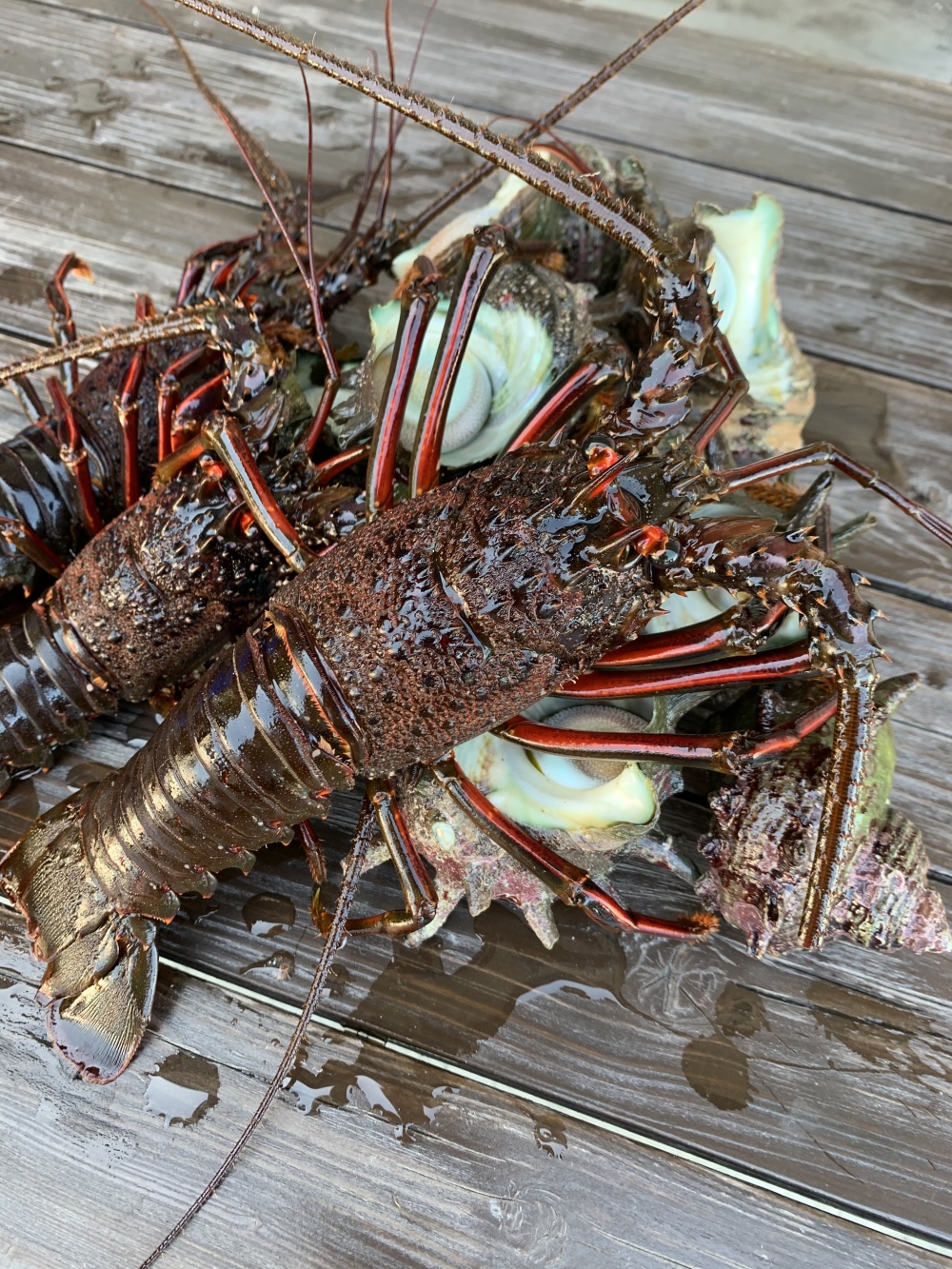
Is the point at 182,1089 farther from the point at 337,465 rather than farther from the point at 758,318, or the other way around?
the point at 758,318

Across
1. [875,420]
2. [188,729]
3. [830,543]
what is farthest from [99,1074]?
[875,420]

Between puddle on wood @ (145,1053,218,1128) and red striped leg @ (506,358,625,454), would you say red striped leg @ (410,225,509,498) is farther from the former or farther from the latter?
puddle on wood @ (145,1053,218,1128)

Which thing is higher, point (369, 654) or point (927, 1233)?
point (369, 654)

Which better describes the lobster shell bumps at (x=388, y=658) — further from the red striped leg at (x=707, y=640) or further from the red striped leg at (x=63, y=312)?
the red striped leg at (x=63, y=312)

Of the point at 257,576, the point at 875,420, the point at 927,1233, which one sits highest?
the point at 875,420

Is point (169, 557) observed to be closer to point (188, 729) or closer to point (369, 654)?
point (188, 729)

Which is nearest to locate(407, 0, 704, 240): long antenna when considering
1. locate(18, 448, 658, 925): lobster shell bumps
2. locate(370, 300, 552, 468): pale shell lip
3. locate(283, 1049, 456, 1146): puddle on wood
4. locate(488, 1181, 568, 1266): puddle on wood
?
locate(370, 300, 552, 468): pale shell lip
